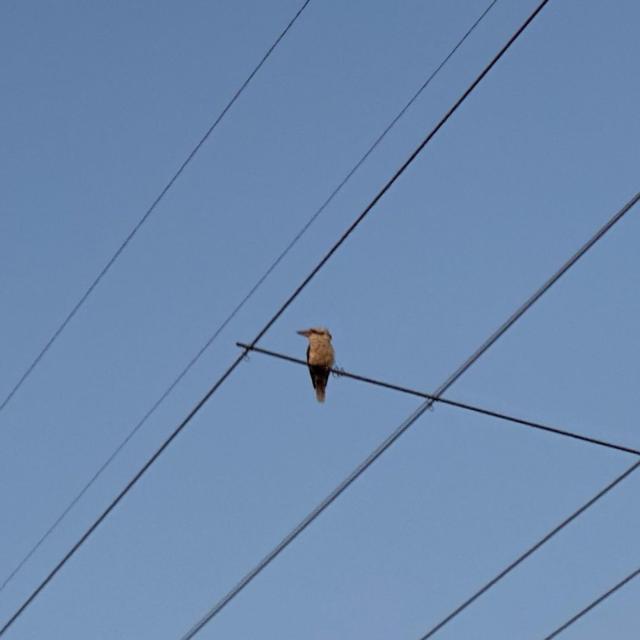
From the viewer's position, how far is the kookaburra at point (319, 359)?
1446 centimetres

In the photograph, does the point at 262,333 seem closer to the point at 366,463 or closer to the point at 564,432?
the point at 366,463

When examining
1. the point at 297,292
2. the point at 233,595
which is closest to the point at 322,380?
the point at 233,595

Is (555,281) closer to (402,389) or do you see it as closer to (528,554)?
(402,389)

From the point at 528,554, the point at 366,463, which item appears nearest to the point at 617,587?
the point at 528,554

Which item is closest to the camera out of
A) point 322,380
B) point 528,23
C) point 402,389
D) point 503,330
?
point 528,23

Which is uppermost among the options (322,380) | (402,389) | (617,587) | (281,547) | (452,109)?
(322,380)

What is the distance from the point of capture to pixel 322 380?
1449 cm

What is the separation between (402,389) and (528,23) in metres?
2.27

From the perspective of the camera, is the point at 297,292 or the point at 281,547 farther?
the point at 281,547

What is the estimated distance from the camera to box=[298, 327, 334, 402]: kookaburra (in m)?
14.5

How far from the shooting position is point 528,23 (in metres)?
6.87

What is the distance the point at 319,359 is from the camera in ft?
47.7

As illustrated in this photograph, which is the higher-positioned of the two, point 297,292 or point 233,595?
point 297,292

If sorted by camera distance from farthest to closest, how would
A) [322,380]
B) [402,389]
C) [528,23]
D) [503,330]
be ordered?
[322,380], [402,389], [503,330], [528,23]
